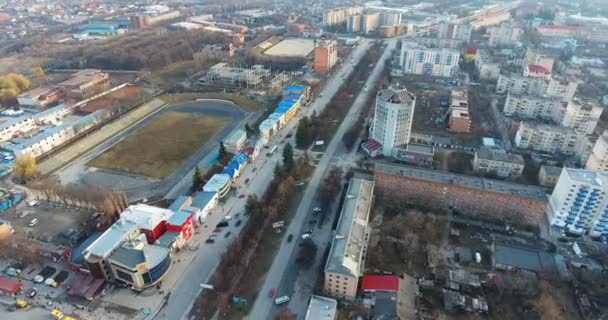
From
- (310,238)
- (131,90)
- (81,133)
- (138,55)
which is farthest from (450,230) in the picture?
(138,55)

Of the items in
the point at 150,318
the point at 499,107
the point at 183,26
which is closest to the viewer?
the point at 150,318

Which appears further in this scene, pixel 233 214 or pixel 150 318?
pixel 233 214

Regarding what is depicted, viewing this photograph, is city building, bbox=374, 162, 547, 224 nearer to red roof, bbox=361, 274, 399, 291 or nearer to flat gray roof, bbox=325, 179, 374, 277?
flat gray roof, bbox=325, 179, 374, 277

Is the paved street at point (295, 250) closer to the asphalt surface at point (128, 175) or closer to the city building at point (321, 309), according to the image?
the city building at point (321, 309)

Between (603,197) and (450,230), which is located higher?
(603,197)

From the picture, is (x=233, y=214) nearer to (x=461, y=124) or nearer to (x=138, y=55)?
(x=461, y=124)

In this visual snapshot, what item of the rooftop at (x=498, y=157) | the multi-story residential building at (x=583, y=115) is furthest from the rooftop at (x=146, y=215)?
the multi-story residential building at (x=583, y=115)
